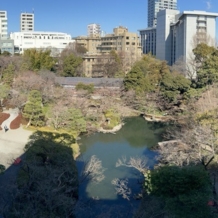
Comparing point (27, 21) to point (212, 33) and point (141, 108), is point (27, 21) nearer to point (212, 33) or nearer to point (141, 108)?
point (212, 33)

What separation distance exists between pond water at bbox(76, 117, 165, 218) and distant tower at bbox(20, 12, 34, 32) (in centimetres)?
5280

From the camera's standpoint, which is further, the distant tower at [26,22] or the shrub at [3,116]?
the distant tower at [26,22]

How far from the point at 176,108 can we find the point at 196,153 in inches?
429

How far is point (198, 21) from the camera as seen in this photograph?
117 ft

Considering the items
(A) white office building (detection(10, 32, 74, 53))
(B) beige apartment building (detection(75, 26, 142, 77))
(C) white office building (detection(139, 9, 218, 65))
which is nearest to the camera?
(B) beige apartment building (detection(75, 26, 142, 77))

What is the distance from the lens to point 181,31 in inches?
1503

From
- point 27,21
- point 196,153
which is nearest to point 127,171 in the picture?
point 196,153

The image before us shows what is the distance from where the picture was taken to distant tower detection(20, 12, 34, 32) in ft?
222

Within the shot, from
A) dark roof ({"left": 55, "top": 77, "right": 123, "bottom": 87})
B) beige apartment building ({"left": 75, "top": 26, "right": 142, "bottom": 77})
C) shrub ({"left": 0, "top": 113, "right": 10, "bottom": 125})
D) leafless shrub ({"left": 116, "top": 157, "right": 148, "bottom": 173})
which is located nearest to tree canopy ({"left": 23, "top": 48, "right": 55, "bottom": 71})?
dark roof ({"left": 55, "top": 77, "right": 123, "bottom": 87})

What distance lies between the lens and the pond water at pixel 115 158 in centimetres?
908

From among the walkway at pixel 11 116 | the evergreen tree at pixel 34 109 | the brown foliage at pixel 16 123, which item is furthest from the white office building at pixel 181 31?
the brown foliage at pixel 16 123

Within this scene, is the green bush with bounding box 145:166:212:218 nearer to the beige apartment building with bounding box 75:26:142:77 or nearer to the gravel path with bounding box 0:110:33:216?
the gravel path with bounding box 0:110:33:216

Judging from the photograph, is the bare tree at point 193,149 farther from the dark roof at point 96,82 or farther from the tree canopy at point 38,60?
the tree canopy at point 38,60

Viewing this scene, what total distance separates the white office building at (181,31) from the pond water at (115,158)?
48.7 feet
